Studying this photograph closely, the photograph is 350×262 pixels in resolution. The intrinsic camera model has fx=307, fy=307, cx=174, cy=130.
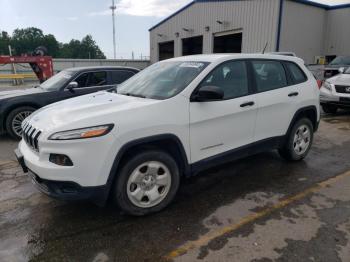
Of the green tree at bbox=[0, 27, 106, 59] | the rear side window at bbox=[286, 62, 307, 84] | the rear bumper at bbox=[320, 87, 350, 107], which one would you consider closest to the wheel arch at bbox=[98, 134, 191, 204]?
the rear side window at bbox=[286, 62, 307, 84]

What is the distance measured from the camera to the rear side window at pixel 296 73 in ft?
15.3

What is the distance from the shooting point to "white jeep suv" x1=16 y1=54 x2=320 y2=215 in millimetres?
2820

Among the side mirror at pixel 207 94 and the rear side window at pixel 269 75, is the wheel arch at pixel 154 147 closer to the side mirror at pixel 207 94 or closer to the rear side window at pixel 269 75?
the side mirror at pixel 207 94

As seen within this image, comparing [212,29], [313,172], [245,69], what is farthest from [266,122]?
[212,29]

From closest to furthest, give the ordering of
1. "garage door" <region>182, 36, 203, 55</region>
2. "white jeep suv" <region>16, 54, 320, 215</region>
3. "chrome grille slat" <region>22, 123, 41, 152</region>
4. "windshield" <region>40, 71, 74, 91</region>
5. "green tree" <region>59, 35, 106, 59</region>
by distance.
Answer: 1. "white jeep suv" <region>16, 54, 320, 215</region>
2. "chrome grille slat" <region>22, 123, 41, 152</region>
3. "windshield" <region>40, 71, 74, 91</region>
4. "garage door" <region>182, 36, 203, 55</region>
5. "green tree" <region>59, 35, 106, 59</region>

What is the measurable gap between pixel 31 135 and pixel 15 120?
3884mm

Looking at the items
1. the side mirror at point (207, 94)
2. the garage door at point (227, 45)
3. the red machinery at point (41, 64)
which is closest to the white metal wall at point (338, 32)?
the garage door at point (227, 45)

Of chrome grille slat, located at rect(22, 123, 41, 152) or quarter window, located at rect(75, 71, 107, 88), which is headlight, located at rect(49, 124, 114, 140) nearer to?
chrome grille slat, located at rect(22, 123, 41, 152)

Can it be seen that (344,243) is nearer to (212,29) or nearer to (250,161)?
(250,161)

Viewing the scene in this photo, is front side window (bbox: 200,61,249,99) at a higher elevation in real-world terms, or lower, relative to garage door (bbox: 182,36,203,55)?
lower

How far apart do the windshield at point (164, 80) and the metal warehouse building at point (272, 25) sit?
15.4 metres

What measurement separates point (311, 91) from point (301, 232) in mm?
2638

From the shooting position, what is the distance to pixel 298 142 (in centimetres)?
490

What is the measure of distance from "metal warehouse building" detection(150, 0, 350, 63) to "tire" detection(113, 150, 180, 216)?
16389mm
